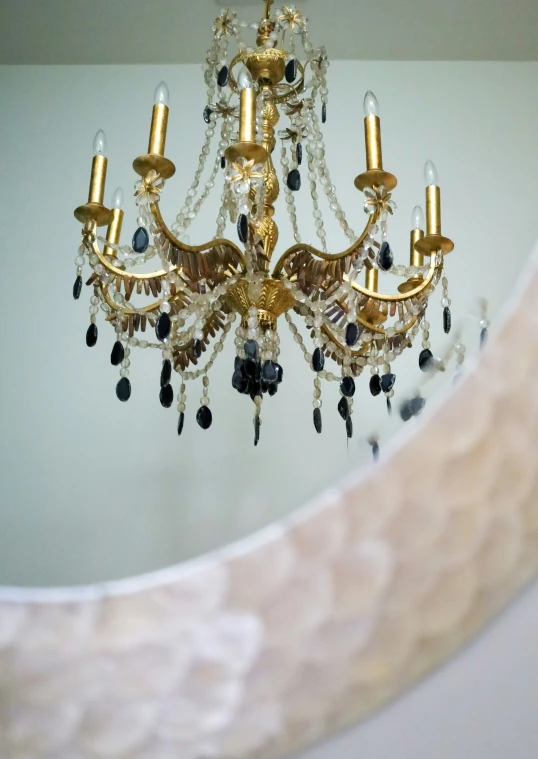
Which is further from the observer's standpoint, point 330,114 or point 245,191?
point 330,114

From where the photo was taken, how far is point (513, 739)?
0.11m

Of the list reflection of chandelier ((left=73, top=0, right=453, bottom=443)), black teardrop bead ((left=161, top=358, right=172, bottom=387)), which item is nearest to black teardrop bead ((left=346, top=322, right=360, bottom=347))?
reflection of chandelier ((left=73, top=0, right=453, bottom=443))

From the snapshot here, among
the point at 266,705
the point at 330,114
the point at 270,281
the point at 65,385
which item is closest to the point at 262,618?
the point at 266,705

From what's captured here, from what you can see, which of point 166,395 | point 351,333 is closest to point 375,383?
point 351,333

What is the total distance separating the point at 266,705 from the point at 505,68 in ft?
6.25

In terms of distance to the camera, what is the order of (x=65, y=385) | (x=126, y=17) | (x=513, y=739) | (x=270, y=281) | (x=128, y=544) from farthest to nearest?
(x=126, y=17) < (x=65, y=385) < (x=128, y=544) < (x=270, y=281) < (x=513, y=739)

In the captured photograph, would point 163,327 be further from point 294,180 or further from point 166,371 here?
point 294,180

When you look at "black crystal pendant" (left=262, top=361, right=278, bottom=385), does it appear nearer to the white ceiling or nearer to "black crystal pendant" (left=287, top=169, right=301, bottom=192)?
"black crystal pendant" (left=287, top=169, right=301, bottom=192)

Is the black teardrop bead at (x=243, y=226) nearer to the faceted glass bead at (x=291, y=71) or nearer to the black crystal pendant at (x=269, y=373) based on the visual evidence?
A: the black crystal pendant at (x=269, y=373)

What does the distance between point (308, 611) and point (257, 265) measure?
66 cm

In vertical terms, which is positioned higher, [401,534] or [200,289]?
[200,289]

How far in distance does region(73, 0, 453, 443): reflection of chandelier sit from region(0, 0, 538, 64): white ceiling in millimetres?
757

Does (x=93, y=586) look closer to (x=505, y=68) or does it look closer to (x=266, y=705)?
(x=266, y=705)

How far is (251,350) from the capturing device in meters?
0.68
